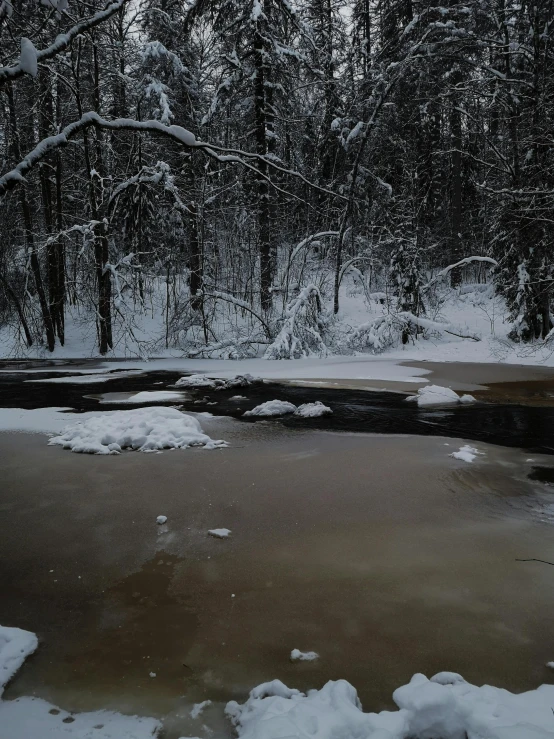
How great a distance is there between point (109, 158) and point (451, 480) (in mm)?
18818

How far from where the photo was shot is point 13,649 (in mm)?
2557

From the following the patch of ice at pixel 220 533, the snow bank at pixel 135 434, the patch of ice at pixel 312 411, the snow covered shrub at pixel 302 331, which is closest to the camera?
the patch of ice at pixel 220 533

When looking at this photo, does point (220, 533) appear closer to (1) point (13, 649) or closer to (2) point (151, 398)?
(1) point (13, 649)

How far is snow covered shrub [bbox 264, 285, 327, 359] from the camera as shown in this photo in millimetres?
15984

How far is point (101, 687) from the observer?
7.59 feet

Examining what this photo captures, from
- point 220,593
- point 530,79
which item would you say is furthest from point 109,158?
point 220,593

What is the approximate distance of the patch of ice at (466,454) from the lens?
580 centimetres

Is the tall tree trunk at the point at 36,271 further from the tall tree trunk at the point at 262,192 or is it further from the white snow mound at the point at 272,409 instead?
the white snow mound at the point at 272,409

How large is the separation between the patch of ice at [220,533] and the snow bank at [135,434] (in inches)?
93.9

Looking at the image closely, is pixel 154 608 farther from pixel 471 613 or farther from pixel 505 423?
pixel 505 423

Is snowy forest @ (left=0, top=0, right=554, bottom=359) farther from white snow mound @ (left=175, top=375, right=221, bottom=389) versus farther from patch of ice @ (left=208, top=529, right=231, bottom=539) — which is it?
patch of ice @ (left=208, top=529, right=231, bottom=539)

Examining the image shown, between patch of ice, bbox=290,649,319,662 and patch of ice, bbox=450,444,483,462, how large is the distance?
12.3ft

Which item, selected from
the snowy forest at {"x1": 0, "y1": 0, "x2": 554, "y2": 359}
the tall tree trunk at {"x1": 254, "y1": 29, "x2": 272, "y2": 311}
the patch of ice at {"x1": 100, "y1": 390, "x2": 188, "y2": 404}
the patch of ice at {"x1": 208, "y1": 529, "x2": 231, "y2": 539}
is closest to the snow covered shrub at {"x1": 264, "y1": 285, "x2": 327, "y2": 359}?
the snowy forest at {"x1": 0, "y1": 0, "x2": 554, "y2": 359}

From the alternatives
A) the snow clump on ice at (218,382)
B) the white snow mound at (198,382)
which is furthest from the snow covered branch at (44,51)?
the white snow mound at (198,382)
